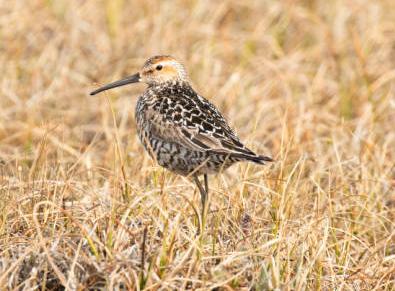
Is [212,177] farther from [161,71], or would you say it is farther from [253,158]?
[253,158]

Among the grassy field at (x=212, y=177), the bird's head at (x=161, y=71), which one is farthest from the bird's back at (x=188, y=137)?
the bird's head at (x=161, y=71)

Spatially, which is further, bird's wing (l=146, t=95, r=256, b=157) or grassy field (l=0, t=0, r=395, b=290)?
bird's wing (l=146, t=95, r=256, b=157)

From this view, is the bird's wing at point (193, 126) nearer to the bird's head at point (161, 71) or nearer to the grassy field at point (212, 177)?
the grassy field at point (212, 177)

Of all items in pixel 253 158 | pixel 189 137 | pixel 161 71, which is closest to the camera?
pixel 253 158

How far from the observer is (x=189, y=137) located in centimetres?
618

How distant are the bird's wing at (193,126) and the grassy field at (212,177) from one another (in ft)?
0.94

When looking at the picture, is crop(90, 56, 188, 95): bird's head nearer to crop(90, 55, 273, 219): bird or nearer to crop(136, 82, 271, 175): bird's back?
crop(90, 55, 273, 219): bird

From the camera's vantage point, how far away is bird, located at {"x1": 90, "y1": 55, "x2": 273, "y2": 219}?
609cm

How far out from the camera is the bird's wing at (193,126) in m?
6.11

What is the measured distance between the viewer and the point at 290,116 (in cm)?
930

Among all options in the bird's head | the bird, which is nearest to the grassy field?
the bird

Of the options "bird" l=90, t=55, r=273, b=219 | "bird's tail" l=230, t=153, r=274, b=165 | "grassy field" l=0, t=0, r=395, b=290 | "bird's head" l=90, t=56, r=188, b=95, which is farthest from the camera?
"bird's head" l=90, t=56, r=188, b=95

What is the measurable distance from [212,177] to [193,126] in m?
1.68

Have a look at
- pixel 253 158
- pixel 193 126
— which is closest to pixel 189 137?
pixel 193 126
